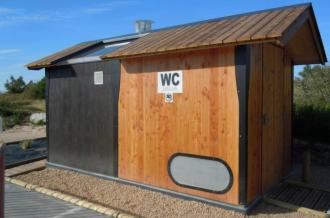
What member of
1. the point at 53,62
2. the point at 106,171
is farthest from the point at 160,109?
the point at 53,62

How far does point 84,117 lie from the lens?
7.59 m

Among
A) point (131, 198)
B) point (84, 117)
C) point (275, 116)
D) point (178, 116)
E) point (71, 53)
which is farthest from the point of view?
point (71, 53)

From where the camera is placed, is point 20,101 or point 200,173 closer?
point 200,173

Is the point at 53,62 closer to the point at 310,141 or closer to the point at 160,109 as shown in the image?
the point at 160,109

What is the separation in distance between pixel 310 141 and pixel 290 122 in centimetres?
238

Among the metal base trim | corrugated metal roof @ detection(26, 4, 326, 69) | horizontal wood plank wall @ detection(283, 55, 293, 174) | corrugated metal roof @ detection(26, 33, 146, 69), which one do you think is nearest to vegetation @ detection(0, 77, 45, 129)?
corrugated metal roof @ detection(26, 33, 146, 69)

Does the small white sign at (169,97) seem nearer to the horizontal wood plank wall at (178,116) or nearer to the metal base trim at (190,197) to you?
the horizontal wood plank wall at (178,116)

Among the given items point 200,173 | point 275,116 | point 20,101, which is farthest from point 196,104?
point 20,101

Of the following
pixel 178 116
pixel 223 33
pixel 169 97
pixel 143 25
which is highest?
pixel 143 25

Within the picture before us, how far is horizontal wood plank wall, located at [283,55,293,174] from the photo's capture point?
23.7 ft

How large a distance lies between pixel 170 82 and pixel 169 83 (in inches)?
1.2

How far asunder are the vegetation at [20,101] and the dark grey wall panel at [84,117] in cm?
1221

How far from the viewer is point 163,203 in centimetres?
573

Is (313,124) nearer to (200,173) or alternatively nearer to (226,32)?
(200,173)
